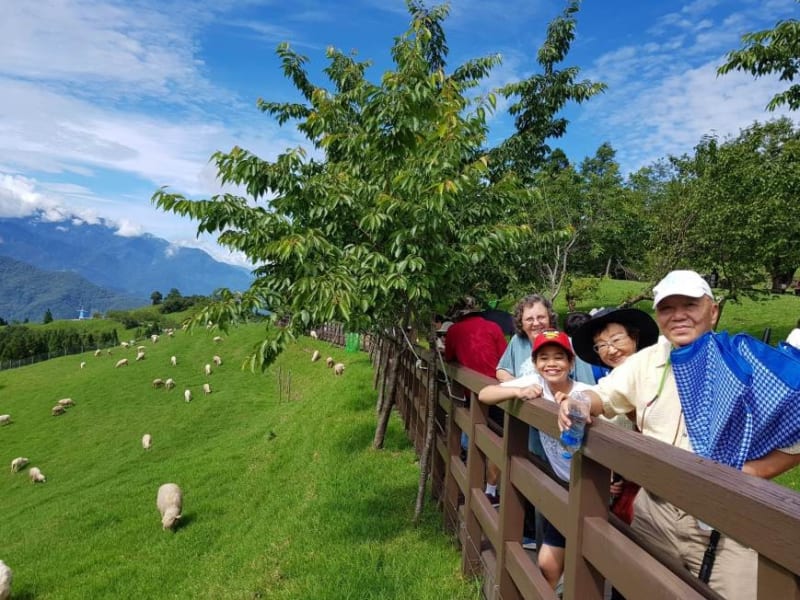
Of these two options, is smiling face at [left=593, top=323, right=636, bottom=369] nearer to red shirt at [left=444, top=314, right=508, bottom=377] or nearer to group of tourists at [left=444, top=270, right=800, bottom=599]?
group of tourists at [left=444, top=270, right=800, bottom=599]

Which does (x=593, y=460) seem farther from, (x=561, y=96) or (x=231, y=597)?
(x=561, y=96)

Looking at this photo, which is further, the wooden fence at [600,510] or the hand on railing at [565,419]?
the hand on railing at [565,419]

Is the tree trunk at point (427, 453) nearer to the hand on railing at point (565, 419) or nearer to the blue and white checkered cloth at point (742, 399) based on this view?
the hand on railing at point (565, 419)

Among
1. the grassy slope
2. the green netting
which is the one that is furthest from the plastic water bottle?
the green netting

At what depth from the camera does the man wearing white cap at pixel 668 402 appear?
2217 mm

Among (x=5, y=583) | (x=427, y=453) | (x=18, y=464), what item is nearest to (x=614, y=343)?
(x=427, y=453)

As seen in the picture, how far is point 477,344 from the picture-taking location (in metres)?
5.25

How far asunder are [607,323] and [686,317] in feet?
3.32

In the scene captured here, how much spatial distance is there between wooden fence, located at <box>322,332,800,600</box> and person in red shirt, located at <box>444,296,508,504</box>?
266 millimetres

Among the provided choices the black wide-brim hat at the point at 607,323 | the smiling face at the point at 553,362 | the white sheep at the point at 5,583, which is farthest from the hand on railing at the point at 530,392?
the white sheep at the point at 5,583

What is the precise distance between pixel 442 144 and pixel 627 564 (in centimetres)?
403

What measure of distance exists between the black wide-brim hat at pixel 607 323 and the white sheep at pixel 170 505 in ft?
31.8

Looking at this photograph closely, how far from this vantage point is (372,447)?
881cm

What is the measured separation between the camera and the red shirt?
17.0 ft
